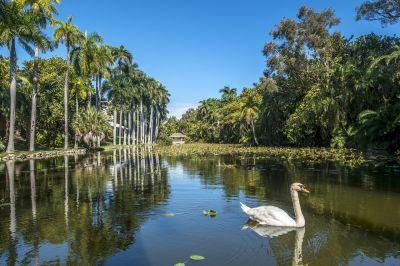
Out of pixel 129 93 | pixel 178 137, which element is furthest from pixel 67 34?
pixel 178 137

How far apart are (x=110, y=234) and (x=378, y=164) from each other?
19295 millimetres

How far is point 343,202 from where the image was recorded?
1305 centimetres

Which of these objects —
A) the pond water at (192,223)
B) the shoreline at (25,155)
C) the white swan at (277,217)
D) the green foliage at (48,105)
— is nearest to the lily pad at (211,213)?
the pond water at (192,223)

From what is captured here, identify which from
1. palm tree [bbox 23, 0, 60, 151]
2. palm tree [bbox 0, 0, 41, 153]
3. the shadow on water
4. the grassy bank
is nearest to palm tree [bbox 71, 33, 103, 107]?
palm tree [bbox 23, 0, 60, 151]

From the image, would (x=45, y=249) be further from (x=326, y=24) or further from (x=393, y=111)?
(x=326, y=24)

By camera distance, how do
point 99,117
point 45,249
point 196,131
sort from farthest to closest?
1. point 196,131
2. point 99,117
3. point 45,249

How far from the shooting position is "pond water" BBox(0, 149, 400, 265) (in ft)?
26.1

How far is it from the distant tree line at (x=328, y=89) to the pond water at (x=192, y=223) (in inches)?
642

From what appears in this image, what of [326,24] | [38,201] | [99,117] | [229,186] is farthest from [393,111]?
[99,117]

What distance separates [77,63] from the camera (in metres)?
61.1

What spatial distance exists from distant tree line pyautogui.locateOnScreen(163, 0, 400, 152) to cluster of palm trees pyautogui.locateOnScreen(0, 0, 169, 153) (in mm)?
24137

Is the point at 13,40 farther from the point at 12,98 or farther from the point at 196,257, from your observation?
the point at 196,257

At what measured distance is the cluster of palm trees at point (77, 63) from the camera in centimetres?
3800

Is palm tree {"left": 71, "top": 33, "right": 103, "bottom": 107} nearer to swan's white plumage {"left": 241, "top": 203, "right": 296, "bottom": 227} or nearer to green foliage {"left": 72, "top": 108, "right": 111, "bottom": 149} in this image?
green foliage {"left": 72, "top": 108, "right": 111, "bottom": 149}
